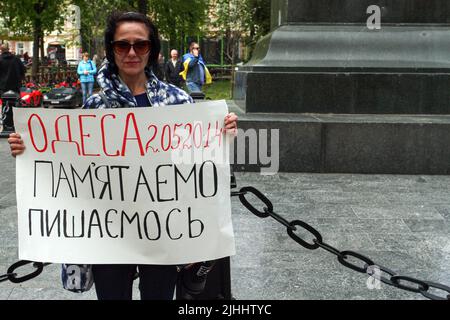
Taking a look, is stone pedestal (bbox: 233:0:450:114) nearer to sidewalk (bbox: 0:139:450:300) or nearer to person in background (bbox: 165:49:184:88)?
sidewalk (bbox: 0:139:450:300)

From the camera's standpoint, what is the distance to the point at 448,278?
3.90 meters

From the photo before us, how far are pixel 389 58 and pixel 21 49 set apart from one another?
8296 cm

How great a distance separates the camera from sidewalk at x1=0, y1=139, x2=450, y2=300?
3.71 m

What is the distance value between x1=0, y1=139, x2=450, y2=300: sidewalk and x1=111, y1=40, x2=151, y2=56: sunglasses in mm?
1651

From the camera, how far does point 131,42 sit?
2.62 meters

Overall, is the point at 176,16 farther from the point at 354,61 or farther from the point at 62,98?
the point at 354,61

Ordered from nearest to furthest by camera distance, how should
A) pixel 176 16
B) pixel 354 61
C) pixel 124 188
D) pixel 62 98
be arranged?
pixel 124 188
pixel 354 61
pixel 62 98
pixel 176 16

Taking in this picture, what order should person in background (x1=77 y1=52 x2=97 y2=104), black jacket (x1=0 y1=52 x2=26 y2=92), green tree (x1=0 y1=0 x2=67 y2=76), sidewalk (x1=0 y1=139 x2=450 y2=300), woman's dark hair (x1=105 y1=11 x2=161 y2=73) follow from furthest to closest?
green tree (x1=0 y1=0 x2=67 y2=76), person in background (x1=77 y1=52 x2=97 y2=104), black jacket (x1=0 y1=52 x2=26 y2=92), sidewalk (x1=0 y1=139 x2=450 y2=300), woman's dark hair (x1=105 y1=11 x2=161 y2=73)

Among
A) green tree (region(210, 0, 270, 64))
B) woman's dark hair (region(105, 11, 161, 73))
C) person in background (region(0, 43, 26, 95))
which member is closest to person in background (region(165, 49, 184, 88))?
person in background (region(0, 43, 26, 95))

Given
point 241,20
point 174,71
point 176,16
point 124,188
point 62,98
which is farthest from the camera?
point 241,20

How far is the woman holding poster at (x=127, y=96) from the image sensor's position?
2.61 meters

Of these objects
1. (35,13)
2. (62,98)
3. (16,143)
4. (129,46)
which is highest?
(35,13)

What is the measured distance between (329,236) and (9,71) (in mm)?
11635

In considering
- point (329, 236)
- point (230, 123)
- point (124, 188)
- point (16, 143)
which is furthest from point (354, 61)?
point (16, 143)
